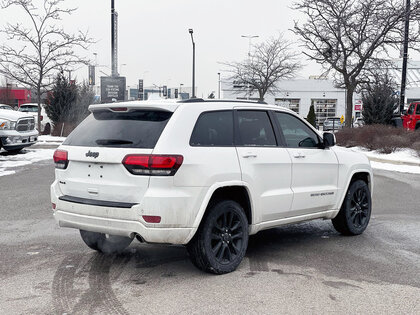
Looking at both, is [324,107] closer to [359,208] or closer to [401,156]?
[401,156]

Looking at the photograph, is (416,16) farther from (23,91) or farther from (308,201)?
(23,91)

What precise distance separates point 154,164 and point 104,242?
1.76 meters

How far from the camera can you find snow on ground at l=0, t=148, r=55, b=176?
46.9ft

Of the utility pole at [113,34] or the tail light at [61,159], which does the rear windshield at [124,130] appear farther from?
the utility pole at [113,34]

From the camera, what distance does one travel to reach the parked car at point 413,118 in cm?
2670

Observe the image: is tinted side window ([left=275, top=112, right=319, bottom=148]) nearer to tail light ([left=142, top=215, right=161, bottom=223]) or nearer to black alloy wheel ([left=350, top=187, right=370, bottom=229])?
black alloy wheel ([left=350, top=187, right=370, bottom=229])

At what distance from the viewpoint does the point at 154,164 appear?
4578mm

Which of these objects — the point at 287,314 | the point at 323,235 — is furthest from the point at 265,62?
the point at 287,314

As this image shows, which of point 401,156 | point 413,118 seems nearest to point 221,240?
point 401,156

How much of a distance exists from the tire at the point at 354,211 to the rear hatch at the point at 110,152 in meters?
3.06

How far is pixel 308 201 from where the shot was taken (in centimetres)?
604

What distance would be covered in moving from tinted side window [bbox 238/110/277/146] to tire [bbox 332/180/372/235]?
166 cm

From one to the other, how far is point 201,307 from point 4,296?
1737mm

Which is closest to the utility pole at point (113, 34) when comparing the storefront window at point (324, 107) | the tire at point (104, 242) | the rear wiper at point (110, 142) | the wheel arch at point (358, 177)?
the wheel arch at point (358, 177)
